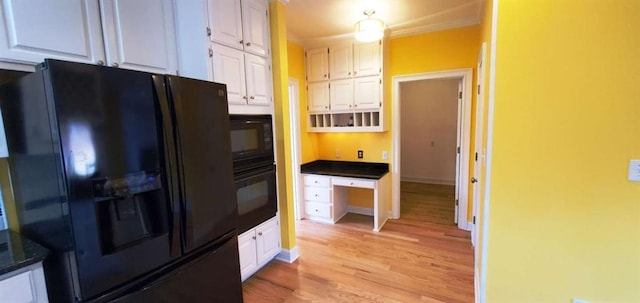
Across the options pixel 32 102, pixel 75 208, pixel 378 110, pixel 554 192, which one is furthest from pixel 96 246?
pixel 378 110

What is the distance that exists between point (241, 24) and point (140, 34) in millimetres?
763

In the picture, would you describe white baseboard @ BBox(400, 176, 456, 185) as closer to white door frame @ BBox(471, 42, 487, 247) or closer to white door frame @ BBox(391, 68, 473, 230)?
white door frame @ BBox(391, 68, 473, 230)

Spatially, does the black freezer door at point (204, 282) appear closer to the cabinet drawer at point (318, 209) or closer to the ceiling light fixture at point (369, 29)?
the cabinet drawer at point (318, 209)

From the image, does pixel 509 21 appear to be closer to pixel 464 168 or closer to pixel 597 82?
pixel 597 82

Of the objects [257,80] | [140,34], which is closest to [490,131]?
[257,80]

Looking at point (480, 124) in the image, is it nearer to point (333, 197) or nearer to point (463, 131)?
point (463, 131)

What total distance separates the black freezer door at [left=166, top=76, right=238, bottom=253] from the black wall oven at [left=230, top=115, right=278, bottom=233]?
15.2 inches

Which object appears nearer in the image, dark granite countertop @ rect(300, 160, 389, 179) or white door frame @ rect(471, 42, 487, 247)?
white door frame @ rect(471, 42, 487, 247)

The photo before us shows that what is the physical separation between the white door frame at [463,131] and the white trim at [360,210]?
354mm

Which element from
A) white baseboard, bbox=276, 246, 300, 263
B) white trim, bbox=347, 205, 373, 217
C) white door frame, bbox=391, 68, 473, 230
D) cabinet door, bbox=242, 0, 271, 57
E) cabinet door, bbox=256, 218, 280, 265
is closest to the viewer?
cabinet door, bbox=242, 0, 271, 57

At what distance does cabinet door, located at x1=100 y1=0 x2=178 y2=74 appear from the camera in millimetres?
Answer: 1597

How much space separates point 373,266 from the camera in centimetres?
272

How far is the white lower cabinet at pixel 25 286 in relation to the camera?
1082 mm

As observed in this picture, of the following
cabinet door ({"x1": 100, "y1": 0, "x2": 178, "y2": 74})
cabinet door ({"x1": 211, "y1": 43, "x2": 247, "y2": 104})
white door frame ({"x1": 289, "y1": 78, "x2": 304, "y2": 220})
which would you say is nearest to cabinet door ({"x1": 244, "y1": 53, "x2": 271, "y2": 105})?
cabinet door ({"x1": 211, "y1": 43, "x2": 247, "y2": 104})
